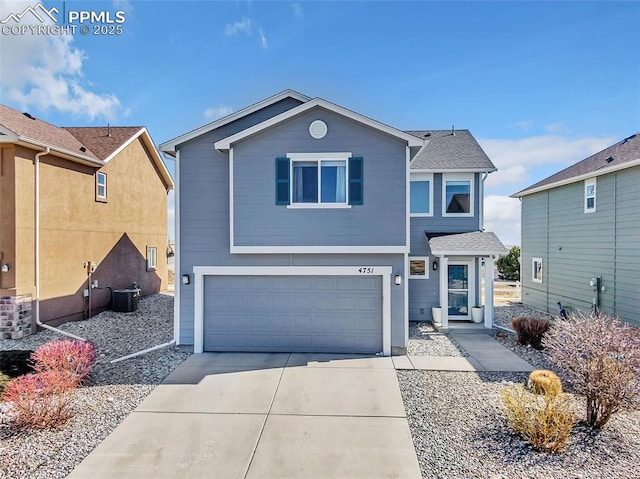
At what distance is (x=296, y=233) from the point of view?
29.6 feet

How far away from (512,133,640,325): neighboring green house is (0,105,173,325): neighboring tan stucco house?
708 inches

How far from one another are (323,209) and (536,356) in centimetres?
648

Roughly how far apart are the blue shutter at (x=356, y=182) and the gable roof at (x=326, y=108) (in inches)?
37.0

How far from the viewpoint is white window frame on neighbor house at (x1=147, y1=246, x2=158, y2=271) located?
17.4 meters

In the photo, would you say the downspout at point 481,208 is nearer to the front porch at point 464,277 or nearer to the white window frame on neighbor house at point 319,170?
the front porch at point 464,277

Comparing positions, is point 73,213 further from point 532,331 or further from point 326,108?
point 532,331

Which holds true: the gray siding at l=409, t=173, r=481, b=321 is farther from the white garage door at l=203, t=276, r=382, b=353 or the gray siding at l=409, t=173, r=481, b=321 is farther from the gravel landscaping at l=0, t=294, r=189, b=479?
the gravel landscaping at l=0, t=294, r=189, b=479

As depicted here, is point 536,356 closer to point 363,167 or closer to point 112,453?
point 363,167

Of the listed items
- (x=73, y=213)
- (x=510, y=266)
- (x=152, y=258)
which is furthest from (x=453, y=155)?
(x=510, y=266)

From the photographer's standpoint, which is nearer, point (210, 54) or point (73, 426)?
point (73, 426)

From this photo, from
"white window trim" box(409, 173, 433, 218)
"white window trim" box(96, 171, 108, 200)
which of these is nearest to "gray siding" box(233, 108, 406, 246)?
"white window trim" box(409, 173, 433, 218)

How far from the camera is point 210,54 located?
1269 centimetres

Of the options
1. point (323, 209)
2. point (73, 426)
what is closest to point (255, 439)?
A: point (73, 426)

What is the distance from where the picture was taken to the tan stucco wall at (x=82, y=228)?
10.8 m
